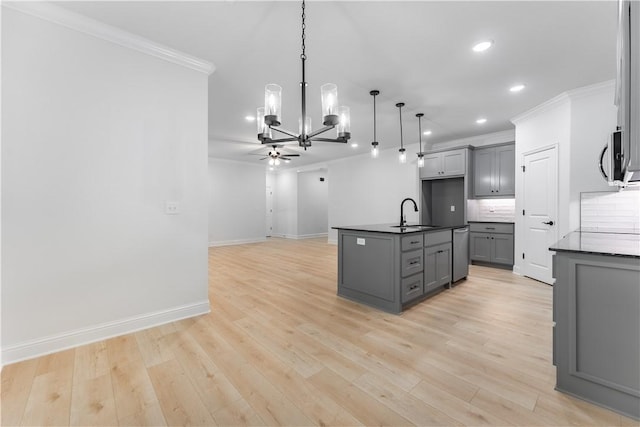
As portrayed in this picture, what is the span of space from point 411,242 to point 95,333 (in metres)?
3.18

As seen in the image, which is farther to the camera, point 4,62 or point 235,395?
point 4,62

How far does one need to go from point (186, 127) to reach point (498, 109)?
459 cm

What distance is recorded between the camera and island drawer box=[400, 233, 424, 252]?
9.90 ft

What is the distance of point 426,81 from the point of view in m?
3.43

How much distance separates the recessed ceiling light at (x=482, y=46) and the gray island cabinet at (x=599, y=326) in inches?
80.3

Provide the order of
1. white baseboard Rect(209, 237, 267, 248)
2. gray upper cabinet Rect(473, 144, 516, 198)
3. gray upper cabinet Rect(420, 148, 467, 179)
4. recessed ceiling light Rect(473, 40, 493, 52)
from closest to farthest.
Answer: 1. recessed ceiling light Rect(473, 40, 493, 52)
2. gray upper cabinet Rect(473, 144, 516, 198)
3. gray upper cabinet Rect(420, 148, 467, 179)
4. white baseboard Rect(209, 237, 267, 248)

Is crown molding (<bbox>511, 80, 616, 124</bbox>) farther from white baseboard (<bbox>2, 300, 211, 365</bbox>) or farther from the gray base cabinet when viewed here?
white baseboard (<bbox>2, 300, 211, 365</bbox>)

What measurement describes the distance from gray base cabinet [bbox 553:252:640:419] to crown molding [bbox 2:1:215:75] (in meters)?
3.62

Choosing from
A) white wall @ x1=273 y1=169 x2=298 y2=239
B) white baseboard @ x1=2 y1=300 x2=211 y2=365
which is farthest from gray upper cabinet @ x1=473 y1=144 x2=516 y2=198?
white wall @ x1=273 y1=169 x2=298 y2=239

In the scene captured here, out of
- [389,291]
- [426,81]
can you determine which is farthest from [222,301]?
[426,81]

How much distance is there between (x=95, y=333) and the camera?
235 centimetres

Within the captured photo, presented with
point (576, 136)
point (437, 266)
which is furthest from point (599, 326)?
point (576, 136)

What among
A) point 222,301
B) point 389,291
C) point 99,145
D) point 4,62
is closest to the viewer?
point 4,62

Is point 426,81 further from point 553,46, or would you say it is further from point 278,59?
point 278,59
